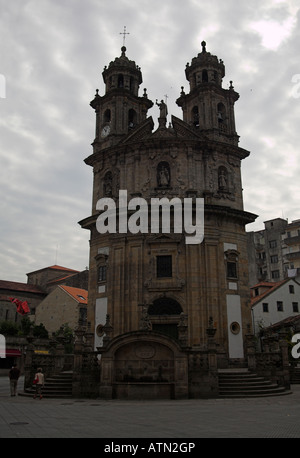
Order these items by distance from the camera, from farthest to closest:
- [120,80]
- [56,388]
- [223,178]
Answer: [120,80] < [223,178] < [56,388]

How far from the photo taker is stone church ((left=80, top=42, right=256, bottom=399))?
29453 millimetres

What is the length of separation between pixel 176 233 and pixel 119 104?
13775mm

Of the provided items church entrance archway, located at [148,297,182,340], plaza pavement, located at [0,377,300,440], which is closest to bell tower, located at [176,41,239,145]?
church entrance archway, located at [148,297,182,340]

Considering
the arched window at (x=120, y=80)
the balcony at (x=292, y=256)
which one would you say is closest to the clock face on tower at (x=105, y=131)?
the arched window at (x=120, y=80)

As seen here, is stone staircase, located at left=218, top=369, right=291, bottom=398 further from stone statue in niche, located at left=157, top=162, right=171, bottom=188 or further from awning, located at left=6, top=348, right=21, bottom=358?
awning, located at left=6, top=348, right=21, bottom=358

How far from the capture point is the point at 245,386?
22156 millimetres

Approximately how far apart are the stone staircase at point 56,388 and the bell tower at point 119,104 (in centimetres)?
1965

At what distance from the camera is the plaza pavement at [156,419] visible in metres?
10.8

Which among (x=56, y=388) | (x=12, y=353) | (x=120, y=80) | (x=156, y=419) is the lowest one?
(x=156, y=419)

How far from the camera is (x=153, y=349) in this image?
21.9 m

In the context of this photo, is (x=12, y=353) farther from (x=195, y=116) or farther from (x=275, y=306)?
(x=195, y=116)

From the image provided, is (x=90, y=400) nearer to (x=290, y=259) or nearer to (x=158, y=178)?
(x=158, y=178)

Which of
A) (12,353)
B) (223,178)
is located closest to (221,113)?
(223,178)
